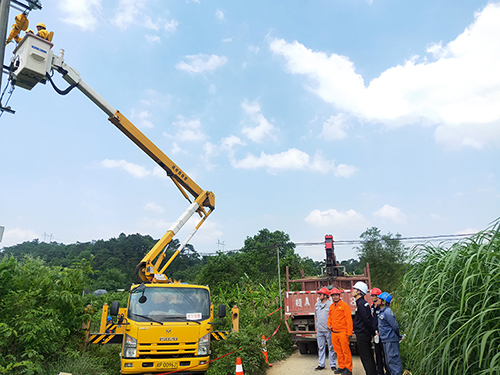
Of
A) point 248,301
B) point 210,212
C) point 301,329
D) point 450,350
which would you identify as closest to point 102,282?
point 248,301

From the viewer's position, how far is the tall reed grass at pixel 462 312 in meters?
3.36

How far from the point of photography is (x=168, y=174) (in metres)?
12.5

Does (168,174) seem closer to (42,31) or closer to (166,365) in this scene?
(42,31)

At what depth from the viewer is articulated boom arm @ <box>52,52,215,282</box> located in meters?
10.4

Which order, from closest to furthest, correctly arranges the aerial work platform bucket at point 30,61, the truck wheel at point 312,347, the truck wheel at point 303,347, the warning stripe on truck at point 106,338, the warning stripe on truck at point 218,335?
the warning stripe on truck at point 106,338 → the warning stripe on truck at point 218,335 → the aerial work platform bucket at point 30,61 → the truck wheel at point 303,347 → the truck wheel at point 312,347

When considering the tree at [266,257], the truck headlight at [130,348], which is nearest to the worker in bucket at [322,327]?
the truck headlight at [130,348]

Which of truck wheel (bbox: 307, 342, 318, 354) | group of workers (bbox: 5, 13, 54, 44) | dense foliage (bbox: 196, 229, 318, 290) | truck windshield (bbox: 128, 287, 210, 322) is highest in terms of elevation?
group of workers (bbox: 5, 13, 54, 44)

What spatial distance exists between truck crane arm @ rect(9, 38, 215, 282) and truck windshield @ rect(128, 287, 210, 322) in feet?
8.59

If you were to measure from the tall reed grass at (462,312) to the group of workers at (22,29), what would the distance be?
1094cm

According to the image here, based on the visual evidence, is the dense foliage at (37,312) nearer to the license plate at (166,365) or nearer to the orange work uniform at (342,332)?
the license plate at (166,365)

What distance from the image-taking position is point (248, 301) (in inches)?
728

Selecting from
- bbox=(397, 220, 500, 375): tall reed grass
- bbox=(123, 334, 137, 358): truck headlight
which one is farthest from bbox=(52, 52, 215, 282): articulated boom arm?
bbox=(397, 220, 500, 375): tall reed grass

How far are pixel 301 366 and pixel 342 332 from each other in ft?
7.42

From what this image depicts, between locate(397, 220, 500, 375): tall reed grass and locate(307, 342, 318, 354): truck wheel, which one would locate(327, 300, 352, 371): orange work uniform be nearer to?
locate(397, 220, 500, 375): tall reed grass
